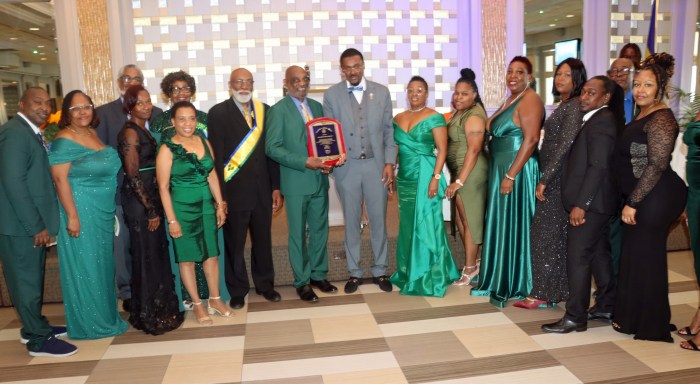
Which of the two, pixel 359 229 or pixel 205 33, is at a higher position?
pixel 205 33

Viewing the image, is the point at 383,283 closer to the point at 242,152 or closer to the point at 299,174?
the point at 299,174

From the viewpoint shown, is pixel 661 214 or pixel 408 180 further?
pixel 408 180

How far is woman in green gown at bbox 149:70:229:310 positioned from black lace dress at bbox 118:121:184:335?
158 millimetres

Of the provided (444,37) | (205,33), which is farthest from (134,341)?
(444,37)

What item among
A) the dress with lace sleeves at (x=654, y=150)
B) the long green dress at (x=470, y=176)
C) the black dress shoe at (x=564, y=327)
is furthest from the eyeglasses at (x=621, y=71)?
the black dress shoe at (x=564, y=327)

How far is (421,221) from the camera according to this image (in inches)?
159

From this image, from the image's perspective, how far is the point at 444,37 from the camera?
6102mm

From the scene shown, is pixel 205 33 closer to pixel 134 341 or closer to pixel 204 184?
pixel 204 184

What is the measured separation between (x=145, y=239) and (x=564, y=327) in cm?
269

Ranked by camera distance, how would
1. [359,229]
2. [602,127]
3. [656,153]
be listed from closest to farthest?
[656,153], [602,127], [359,229]

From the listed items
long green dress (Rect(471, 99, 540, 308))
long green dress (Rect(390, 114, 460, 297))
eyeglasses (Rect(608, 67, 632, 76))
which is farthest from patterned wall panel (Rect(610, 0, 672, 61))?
long green dress (Rect(390, 114, 460, 297))

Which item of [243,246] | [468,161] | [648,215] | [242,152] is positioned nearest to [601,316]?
[648,215]

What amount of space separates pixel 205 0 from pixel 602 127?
14.4ft

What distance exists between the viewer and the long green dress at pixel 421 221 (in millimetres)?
3988
